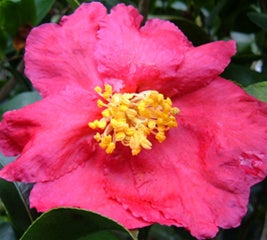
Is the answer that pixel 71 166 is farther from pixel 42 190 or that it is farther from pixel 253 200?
pixel 253 200

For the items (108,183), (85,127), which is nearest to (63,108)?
(85,127)

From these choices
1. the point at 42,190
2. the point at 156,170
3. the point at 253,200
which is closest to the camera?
the point at 42,190

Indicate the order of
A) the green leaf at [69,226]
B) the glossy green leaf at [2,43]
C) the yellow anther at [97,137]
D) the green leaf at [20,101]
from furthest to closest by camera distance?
the glossy green leaf at [2,43] → the green leaf at [20,101] → the yellow anther at [97,137] → the green leaf at [69,226]

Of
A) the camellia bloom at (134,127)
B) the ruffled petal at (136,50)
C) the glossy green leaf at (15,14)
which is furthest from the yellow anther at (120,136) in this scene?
the glossy green leaf at (15,14)

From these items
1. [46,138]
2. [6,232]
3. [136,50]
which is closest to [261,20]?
[136,50]

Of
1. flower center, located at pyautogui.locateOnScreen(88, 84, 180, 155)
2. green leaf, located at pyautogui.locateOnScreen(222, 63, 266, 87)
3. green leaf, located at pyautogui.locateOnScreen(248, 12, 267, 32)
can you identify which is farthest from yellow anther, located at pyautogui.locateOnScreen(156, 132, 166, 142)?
green leaf, located at pyautogui.locateOnScreen(248, 12, 267, 32)

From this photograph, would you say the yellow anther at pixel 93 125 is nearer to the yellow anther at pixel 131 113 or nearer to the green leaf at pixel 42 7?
the yellow anther at pixel 131 113

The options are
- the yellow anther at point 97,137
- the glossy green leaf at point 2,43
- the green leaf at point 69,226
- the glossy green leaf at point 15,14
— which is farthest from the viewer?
the glossy green leaf at point 2,43

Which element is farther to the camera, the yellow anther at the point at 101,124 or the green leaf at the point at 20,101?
the green leaf at the point at 20,101
